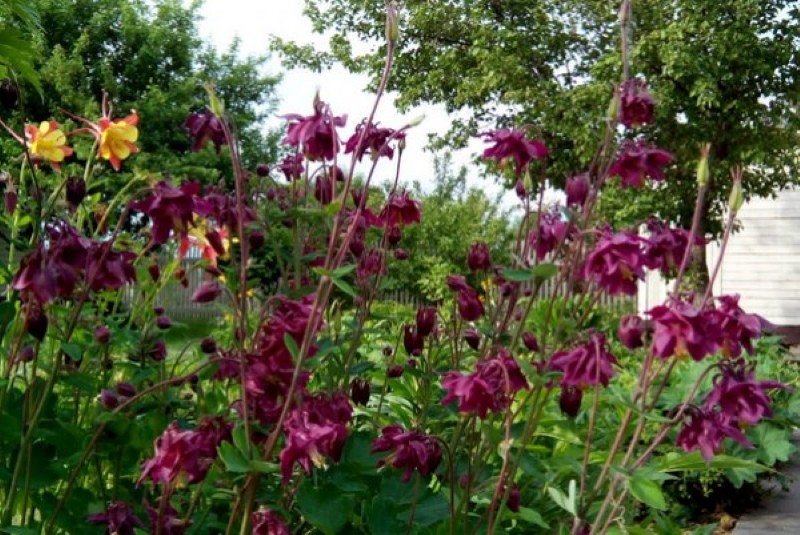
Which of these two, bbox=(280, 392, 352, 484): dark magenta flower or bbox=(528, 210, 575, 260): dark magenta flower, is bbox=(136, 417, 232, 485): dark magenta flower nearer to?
bbox=(280, 392, 352, 484): dark magenta flower

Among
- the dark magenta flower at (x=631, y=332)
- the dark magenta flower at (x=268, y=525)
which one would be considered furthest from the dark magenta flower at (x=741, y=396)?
the dark magenta flower at (x=268, y=525)

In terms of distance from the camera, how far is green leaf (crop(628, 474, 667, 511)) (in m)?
1.46

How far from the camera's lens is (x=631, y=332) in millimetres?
1472

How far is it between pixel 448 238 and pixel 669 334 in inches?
606

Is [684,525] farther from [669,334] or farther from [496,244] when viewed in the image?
[496,244]

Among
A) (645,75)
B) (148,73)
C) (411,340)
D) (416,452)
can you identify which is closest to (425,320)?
(411,340)

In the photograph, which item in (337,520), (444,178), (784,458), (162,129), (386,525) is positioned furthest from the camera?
(444,178)

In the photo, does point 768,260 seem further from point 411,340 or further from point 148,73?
point 411,340

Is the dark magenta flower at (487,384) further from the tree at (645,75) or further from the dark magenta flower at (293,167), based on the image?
the tree at (645,75)

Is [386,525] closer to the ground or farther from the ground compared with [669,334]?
closer to the ground

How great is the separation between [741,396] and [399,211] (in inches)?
27.8

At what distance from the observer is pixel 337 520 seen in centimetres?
144

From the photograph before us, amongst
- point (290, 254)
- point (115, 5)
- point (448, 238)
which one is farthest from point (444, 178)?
point (290, 254)

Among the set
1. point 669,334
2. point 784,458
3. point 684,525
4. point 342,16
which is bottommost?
point 684,525
